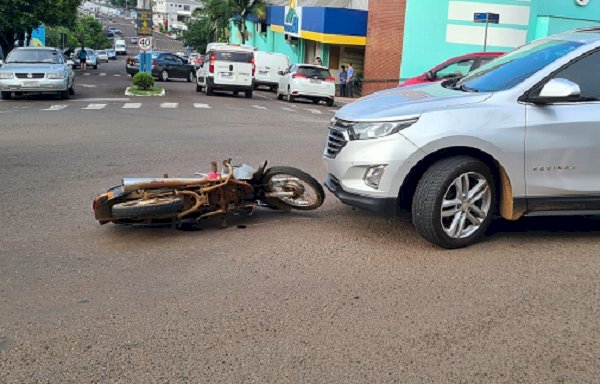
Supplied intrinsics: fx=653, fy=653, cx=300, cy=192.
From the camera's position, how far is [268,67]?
32.6m

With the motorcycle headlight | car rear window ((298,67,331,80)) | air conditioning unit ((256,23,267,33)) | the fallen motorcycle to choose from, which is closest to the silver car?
car rear window ((298,67,331,80))

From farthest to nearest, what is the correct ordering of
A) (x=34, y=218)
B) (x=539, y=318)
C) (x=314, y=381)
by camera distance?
(x=34, y=218), (x=539, y=318), (x=314, y=381)

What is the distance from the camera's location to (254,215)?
700 cm

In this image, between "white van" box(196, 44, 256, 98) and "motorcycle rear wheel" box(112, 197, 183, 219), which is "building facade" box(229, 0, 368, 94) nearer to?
"white van" box(196, 44, 256, 98)

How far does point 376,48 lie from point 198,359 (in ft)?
91.7

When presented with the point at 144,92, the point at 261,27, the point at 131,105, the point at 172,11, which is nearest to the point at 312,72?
the point at 144,92

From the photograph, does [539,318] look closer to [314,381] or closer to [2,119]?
[314,381]

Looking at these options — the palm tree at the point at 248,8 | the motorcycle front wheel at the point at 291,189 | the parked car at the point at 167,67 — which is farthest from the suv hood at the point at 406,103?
the palm tree at the point at 248,8

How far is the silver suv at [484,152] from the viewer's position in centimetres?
551

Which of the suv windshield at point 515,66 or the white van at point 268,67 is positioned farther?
the white van at point 268,67

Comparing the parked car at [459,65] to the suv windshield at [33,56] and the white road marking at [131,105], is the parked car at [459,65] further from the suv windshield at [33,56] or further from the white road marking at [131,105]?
the suv windshield at [33,56]

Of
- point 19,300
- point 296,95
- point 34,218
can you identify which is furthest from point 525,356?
point 296,95

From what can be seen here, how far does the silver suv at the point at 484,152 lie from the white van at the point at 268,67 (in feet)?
89.1

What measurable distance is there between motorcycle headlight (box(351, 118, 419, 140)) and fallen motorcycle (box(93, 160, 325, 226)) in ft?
3.68
